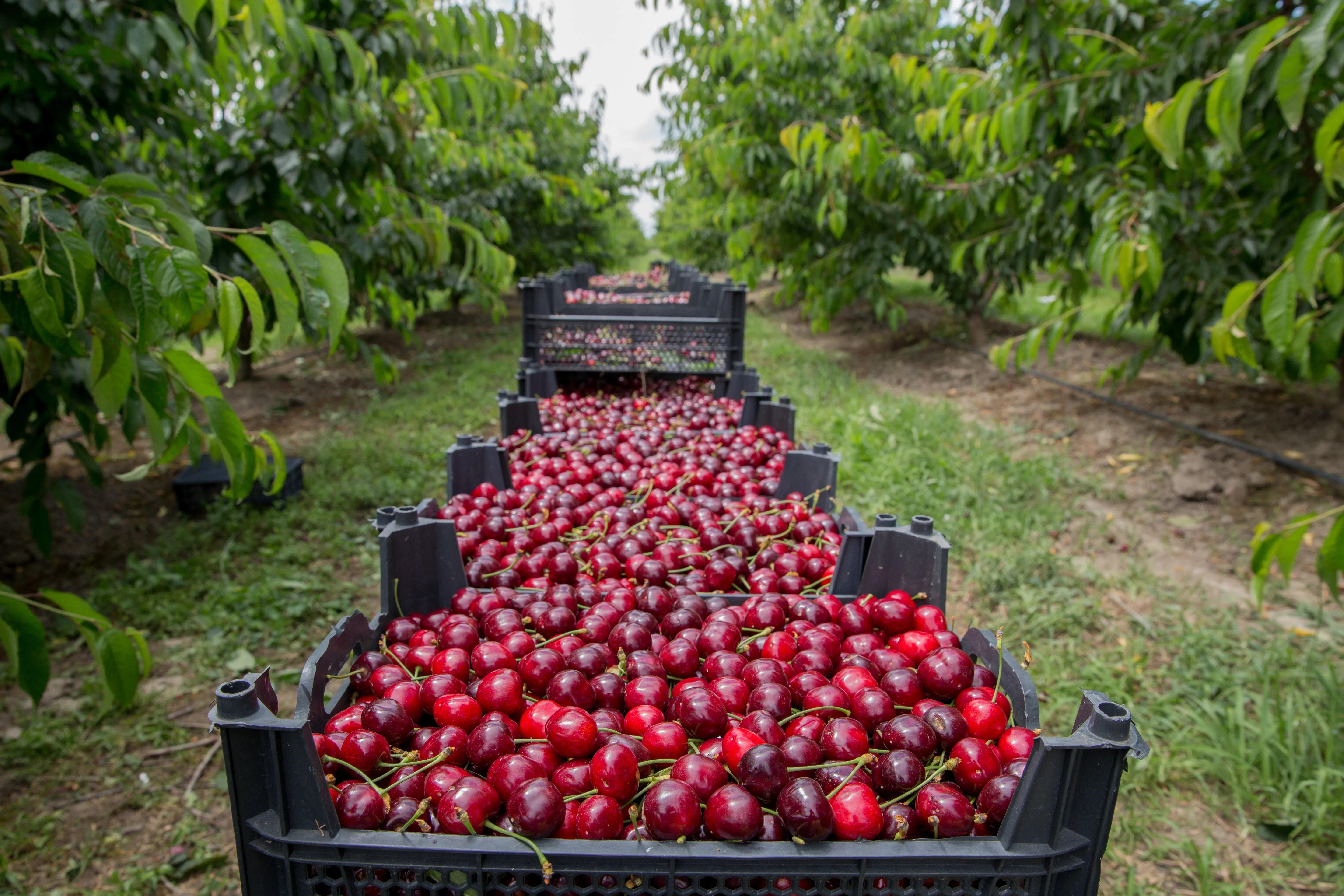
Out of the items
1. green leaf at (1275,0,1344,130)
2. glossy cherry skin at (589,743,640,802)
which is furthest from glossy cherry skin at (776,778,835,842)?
green leaf at (1275,0,1344,130)

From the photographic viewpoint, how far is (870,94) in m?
9.19

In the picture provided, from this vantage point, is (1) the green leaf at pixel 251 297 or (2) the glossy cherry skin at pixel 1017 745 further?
(1) the green leaf at pixel 251 297

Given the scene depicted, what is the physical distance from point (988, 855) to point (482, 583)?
1276 mm

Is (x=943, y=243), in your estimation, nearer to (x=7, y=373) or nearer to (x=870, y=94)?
(x=870, y=94)

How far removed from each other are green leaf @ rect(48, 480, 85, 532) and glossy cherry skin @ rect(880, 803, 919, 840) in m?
3.45

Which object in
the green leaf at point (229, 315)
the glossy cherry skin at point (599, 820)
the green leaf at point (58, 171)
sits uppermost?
the green leaf at point (58, 171)

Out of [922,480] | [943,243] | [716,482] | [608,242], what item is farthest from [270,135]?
[608,242]

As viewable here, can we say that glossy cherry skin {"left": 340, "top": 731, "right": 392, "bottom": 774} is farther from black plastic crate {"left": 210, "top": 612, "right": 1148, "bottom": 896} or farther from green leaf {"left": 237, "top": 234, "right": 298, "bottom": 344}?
green leaf {"left": 237, "top": 234, "right": 298, "bottom": 344}

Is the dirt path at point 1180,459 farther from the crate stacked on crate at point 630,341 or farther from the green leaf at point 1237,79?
the green leaf at point 1237,79

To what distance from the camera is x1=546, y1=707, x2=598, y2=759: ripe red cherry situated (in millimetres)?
1155

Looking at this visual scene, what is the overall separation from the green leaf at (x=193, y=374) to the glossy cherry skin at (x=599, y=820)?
48.0 inches

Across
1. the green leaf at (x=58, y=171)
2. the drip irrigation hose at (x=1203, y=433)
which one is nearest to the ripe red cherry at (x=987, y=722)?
the green leaf at (x=58, y=171)

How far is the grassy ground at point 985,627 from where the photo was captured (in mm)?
2441

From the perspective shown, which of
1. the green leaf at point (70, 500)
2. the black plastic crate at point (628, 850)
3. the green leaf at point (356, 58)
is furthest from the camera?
the green leaf at point (70, 500)
